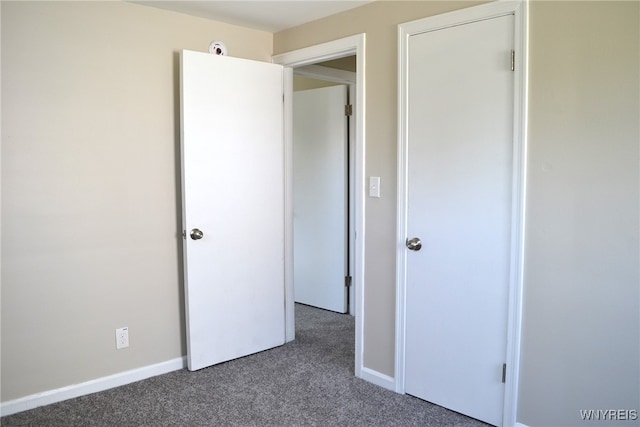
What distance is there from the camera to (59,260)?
8.42 feet

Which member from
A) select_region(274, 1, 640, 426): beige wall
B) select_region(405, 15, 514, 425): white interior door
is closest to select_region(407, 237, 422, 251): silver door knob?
select_region(405, 15, 514, 425): white interior door

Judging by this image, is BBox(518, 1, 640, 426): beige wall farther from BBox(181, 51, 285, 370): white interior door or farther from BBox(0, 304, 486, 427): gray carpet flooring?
BBox(181, 51, 285, 370): white interior door

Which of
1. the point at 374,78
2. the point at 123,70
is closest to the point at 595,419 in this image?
the point at 374,78

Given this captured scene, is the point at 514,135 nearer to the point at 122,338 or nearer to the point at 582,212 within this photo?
the point at 582,212

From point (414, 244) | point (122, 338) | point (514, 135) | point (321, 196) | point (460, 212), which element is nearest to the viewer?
point (514, 135)

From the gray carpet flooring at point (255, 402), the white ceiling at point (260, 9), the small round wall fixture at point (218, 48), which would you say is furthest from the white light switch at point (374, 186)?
the small round wall fixture at point (218, 48)

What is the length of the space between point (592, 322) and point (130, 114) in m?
2.54

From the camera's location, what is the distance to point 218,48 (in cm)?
306

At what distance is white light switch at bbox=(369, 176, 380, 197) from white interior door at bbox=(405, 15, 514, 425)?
22cm

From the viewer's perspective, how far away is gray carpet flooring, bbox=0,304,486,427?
2.43 metres

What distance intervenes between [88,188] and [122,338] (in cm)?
89

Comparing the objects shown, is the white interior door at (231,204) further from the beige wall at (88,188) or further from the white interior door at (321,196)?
the white interior door at (321,196)

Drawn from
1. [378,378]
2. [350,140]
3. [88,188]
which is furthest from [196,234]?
[350,140]

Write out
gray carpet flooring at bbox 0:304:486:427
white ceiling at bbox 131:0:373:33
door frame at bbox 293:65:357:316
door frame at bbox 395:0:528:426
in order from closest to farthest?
door frame at bbox 395:0:528:426 → gray carpet flooring at bbox 0:304:486:427 → white ceiling at bbox 131:0:373:33 → door frame at bbox 293:65:357:316
